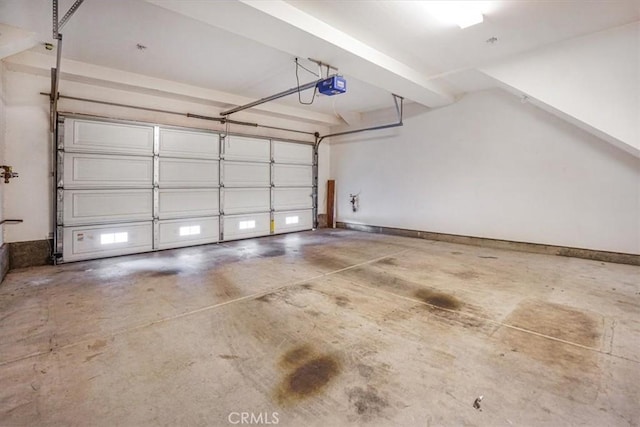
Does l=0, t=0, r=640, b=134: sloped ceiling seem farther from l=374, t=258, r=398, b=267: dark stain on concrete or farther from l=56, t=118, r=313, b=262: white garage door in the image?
l=374, t=258, r=398, b=267: dark stain on concrete

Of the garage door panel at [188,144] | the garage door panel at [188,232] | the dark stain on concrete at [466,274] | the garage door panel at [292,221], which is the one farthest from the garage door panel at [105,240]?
the dark stain on concrete at [466,274]

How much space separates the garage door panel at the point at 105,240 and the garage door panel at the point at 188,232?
0.24m

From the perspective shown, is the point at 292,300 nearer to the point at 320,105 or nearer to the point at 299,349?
the point at 299,349

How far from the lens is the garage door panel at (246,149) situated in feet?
21.3

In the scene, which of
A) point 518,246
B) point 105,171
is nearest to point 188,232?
point 105,171

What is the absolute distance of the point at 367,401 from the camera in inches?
63.3

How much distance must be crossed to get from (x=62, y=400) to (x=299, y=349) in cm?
138

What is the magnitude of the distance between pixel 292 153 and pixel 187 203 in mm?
3057

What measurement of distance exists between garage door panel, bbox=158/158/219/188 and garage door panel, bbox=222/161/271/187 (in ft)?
0.78

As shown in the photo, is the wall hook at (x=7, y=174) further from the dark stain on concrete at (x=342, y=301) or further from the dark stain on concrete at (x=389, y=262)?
the dark stain on concrete at (x=389, y=262)

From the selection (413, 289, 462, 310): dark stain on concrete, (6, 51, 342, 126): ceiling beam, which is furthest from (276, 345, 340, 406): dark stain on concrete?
(6, 51, 342, 126): ceiling beam

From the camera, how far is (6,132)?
4176 mm

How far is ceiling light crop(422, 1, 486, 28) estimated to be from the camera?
10.3 feet

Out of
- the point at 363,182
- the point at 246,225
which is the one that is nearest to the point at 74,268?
the point at 246,225
